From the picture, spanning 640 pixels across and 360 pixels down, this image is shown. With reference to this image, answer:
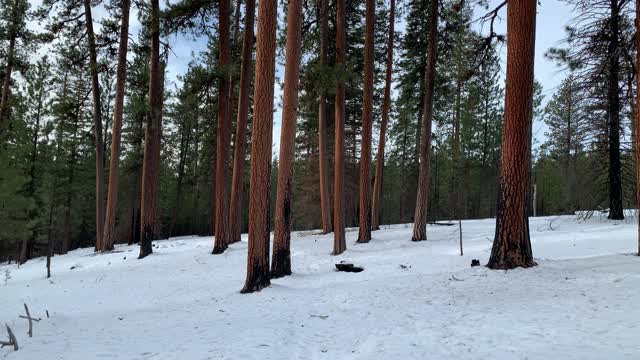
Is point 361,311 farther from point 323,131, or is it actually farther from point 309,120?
point 309,120

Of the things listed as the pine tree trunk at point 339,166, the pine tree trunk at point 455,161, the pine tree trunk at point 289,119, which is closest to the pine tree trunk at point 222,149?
Result: the pine tree trunk at point 339,166

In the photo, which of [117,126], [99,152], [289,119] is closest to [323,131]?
[289,119]

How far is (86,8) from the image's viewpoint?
17.1 metres

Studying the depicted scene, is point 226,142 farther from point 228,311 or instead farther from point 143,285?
point 228,311

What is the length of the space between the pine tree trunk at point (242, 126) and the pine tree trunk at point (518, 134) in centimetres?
847

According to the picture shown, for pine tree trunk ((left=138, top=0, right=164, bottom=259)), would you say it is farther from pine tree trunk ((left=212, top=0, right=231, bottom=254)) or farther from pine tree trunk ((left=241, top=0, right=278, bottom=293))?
pine tree trunk ((left=241, top=0, right=278, bottom=293))

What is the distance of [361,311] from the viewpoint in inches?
242

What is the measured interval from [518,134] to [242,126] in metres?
9.97

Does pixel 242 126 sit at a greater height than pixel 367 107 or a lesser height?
lesser

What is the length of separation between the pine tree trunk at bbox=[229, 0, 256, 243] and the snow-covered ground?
392 cm

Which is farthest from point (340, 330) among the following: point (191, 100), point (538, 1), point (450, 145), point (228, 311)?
point (450, 145)

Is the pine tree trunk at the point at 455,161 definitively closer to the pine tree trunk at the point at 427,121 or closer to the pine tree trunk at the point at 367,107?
the pine tree trunk at the point at 427,121

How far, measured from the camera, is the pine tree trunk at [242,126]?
507 inches

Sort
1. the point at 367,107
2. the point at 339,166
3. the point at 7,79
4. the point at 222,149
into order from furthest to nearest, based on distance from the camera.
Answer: the point at 7,79
the point at 222,149
the point at 367,107
the point at 339,166
